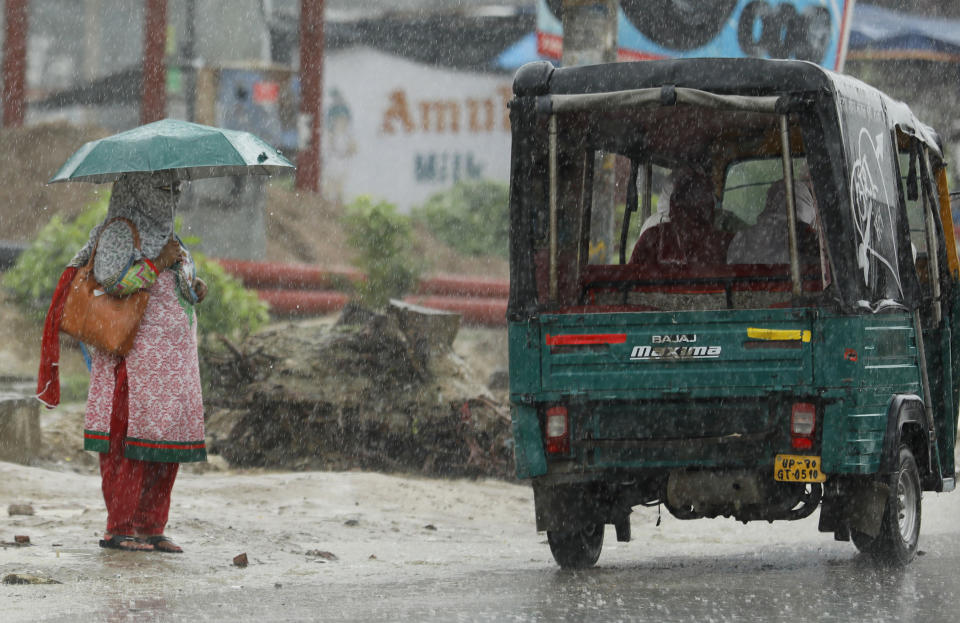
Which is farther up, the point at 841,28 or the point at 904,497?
the point at 841,28

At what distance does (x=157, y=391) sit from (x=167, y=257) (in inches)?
25.8

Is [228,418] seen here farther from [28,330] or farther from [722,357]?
[28,330]

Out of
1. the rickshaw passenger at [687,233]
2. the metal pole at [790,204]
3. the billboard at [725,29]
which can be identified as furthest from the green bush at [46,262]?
the metal pole at [790,204]

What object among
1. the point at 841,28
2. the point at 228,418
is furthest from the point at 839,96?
the point at 841,28

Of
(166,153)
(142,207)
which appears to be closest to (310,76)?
(142,207)

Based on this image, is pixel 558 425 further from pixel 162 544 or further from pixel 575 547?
pixel 162 544

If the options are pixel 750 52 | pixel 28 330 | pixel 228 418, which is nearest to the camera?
pixel 228 418

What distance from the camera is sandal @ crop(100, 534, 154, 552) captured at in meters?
7.55

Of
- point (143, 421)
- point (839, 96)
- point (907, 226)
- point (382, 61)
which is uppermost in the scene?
point (382, 61)

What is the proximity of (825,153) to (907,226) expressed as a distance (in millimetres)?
1282

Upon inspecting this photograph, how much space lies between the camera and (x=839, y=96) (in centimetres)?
694

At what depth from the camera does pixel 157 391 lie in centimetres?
756

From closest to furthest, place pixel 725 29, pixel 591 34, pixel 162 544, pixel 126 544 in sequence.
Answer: pixel 126 544 < pixel 162 544 < pixel 591 34 < pixel 725 29

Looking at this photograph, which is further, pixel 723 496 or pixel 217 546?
pixel 217 546
